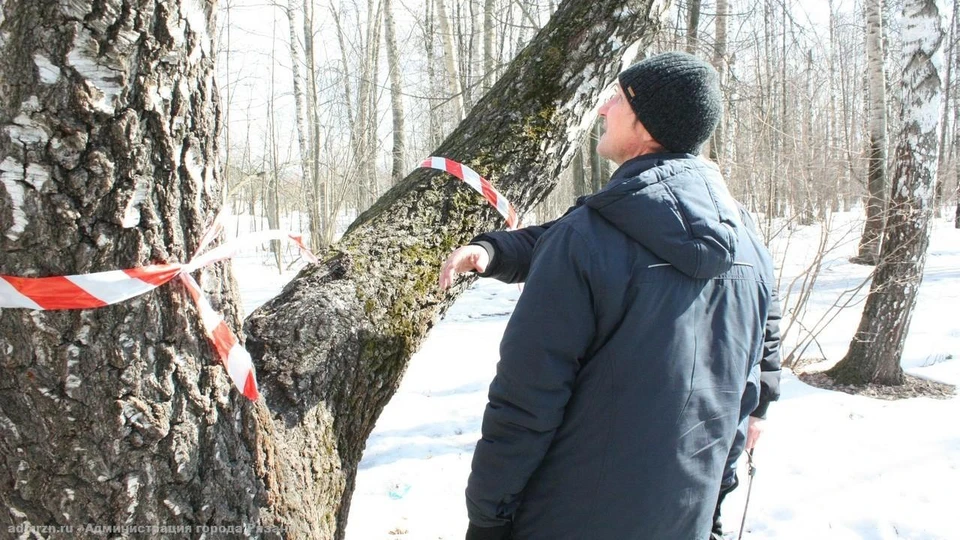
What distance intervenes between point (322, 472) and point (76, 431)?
0.61m

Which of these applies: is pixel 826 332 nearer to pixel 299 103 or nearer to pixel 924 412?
pixel 924 412

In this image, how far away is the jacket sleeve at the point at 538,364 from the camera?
125 centimetres

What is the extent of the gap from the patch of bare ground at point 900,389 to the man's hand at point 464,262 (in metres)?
5.03

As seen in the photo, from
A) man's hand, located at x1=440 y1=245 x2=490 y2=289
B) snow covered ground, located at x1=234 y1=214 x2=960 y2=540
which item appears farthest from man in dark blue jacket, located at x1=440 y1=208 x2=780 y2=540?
snow covered ground, located at x1=234 y1=214 x2=960 y2=540

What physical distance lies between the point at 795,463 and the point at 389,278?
10.8 ft

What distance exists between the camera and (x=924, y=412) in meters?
4.62

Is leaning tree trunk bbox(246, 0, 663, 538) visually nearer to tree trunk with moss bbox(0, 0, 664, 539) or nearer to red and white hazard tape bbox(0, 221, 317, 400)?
tree trunk with moss bbox(0, 0, 664, 539)

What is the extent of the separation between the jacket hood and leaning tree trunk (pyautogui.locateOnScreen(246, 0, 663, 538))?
2.39ft

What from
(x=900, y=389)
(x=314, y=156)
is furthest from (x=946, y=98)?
(x=314, y=156)

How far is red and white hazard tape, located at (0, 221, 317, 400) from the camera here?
39.5 inches

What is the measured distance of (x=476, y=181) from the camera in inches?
78.7

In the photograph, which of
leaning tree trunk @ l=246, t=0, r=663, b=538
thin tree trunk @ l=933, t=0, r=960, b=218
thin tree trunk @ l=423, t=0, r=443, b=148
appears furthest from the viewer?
thin tree trunk @ l=423, t=0, r=443, b=148

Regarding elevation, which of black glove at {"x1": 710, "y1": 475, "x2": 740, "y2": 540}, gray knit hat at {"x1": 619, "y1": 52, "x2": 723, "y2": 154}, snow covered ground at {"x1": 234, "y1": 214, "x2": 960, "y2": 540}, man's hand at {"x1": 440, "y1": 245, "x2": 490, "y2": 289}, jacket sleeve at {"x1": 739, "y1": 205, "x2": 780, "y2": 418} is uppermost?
gray knit hat at {"x1": 619, "y1": 52, "x2": 723, "y2": 154}

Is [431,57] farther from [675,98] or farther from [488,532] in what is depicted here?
[488,532]
